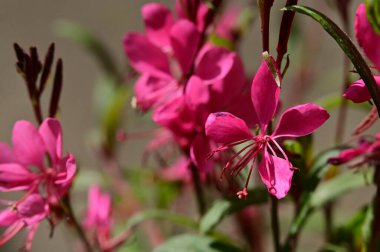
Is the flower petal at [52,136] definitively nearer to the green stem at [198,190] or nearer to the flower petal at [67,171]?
the flower petal at [67,171]

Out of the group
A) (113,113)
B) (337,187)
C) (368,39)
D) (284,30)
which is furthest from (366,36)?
(113,113)

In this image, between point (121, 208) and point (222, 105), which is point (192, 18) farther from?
point (121, 208)

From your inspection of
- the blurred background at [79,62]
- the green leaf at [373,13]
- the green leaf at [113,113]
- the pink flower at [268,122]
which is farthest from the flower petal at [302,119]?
the blurred background at [79,62]

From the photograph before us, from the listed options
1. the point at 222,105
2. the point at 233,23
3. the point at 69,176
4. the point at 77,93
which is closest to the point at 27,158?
the point at 69,176

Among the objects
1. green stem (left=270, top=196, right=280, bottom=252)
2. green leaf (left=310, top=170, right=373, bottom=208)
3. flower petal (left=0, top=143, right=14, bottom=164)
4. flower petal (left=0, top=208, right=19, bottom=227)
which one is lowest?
green leaf (left=310, top=170, right=373, bottom=208)

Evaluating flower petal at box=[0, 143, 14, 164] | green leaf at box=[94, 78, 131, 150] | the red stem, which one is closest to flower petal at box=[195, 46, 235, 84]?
the red stem

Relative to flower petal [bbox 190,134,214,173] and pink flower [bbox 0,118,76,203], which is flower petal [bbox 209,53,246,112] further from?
pink flower [bbox 0,118,76,203]

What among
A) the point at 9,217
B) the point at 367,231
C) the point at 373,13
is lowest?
the point at 367,231

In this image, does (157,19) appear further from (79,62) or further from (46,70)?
(79,62)
